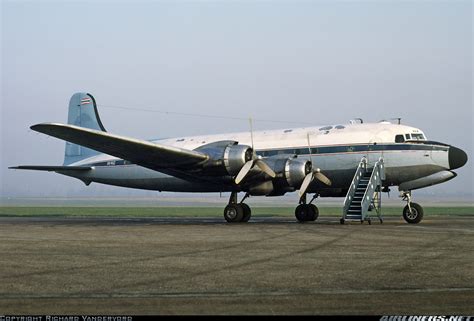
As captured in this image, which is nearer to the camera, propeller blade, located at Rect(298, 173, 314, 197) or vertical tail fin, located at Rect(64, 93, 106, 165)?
propeller blade, located at Rect(298, 173, 314, 197)

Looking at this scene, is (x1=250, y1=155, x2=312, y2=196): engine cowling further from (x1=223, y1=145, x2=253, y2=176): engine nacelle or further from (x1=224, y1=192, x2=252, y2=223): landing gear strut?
(x1=223, y1=145, x2=253, y2=176): engine nacelle

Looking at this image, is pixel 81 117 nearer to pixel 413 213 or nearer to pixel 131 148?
pixel 131 148

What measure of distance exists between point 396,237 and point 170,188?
14.6 metres

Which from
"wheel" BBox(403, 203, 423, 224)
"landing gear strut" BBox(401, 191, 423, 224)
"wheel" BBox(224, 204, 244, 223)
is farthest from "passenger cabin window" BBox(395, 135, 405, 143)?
"wheel" BBox(224, 204, 244, 223)

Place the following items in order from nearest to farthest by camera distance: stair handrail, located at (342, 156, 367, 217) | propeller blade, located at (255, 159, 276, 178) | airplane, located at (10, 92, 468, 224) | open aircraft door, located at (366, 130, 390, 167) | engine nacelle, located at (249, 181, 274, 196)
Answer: stair handrail, located at (342, 156, 367, 217) → airplane, located at (10, 92, 468, 224) → propeller blade, located at (255, 159, 276, 178) → open aircraft door, located at (366, 130, 390, 167) → engine nacelle, located at (249, 181, 274, 196)

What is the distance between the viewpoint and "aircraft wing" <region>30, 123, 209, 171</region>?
71.1 ft

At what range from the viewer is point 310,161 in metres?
24.1

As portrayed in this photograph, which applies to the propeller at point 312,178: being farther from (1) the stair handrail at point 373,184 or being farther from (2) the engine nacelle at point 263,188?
(1) the stair handrail at point 373,184

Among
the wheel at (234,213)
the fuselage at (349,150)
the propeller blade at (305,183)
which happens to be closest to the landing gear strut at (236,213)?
the wheel at (234,213)

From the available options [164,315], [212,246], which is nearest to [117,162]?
[212,246]

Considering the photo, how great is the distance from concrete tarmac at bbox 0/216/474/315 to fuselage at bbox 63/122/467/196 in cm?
774

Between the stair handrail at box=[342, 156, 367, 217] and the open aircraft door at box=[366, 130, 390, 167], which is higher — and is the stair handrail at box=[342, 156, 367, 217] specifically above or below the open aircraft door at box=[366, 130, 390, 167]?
below

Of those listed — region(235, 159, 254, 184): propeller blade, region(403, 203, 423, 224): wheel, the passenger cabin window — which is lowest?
region(403, 203, 423, 224): wheel

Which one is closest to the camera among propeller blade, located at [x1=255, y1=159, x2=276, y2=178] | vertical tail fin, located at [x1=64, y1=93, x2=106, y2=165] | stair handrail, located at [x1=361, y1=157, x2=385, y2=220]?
stair handrail, located at [x1=361, y1=157, x2=385, y2=220]
